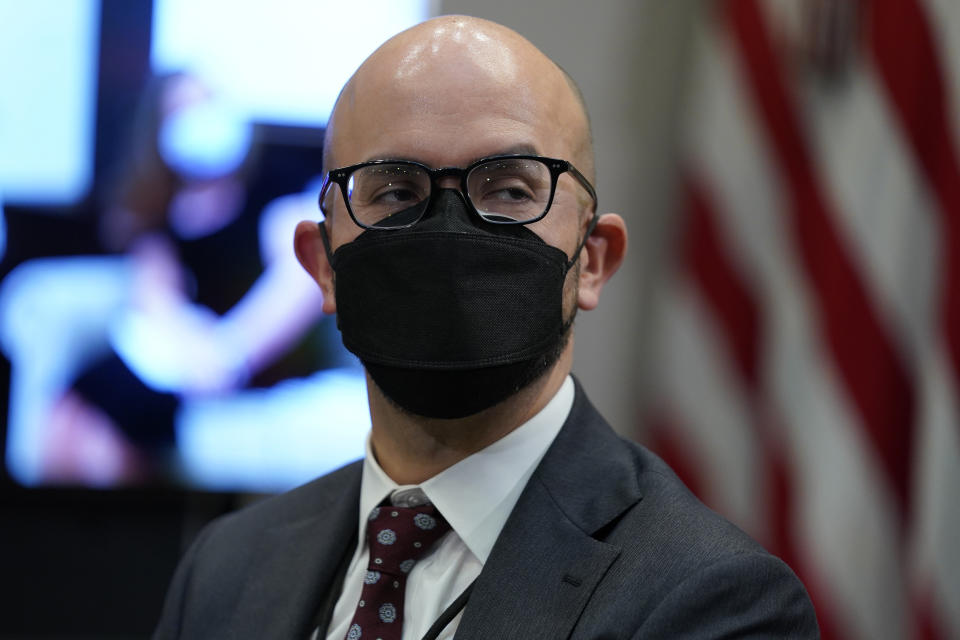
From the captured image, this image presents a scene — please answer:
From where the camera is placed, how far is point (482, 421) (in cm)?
151

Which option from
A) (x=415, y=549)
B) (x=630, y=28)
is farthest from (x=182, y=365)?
(x=415, y=549)

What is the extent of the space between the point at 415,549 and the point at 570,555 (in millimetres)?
231

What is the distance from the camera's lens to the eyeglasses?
1.47m

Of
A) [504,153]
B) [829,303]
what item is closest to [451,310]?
[504,153]

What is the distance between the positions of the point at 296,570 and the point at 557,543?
470mm

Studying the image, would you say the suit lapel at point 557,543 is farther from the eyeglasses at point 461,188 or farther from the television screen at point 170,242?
the television screen at point 170,242

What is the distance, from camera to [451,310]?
4.58 ft

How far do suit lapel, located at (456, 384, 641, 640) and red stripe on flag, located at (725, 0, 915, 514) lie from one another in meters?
1.44

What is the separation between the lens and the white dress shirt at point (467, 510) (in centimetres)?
146

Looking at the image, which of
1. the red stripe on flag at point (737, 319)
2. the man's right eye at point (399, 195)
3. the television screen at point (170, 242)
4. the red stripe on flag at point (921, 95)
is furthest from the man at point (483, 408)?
the television screen at point (170, 242)

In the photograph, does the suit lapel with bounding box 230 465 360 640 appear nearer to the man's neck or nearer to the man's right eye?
the man's neck

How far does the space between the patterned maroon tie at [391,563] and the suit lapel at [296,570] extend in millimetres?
121

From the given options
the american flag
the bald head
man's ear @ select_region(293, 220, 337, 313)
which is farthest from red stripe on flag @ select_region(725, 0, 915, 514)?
man's ear @ select_region(293, 220, 337, 313)

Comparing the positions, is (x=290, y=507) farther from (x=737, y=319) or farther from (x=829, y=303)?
(x=737, y=319)
